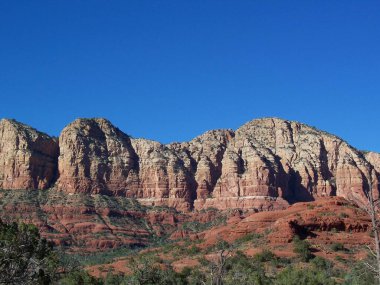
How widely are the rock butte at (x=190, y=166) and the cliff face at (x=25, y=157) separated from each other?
0.25 meters

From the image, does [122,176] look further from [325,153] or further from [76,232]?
[325,153]

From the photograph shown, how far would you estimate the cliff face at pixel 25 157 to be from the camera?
483 feet

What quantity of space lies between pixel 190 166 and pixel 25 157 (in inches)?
1843

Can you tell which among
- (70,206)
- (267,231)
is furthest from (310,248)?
(70,206)

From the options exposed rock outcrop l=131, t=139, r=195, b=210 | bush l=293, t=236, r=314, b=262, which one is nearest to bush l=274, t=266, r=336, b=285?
bush l=293, t=236, r=314, b=262

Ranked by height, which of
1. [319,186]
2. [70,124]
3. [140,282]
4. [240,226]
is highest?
[70,124]

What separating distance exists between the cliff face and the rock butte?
25 centimetres

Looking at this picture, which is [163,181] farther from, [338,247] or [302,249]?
[302,249]

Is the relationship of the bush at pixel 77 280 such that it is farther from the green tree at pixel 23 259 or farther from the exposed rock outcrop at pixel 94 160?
the exposed rock outcrop at pixel 94 160

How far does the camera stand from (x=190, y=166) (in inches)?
6747

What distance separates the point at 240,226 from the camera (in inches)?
3716

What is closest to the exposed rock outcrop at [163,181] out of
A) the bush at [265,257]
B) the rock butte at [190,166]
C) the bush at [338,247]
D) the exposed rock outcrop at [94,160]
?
the rock butte at [190,166]

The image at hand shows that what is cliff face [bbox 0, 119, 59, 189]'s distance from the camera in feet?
483

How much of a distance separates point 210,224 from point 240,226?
1895 inches
